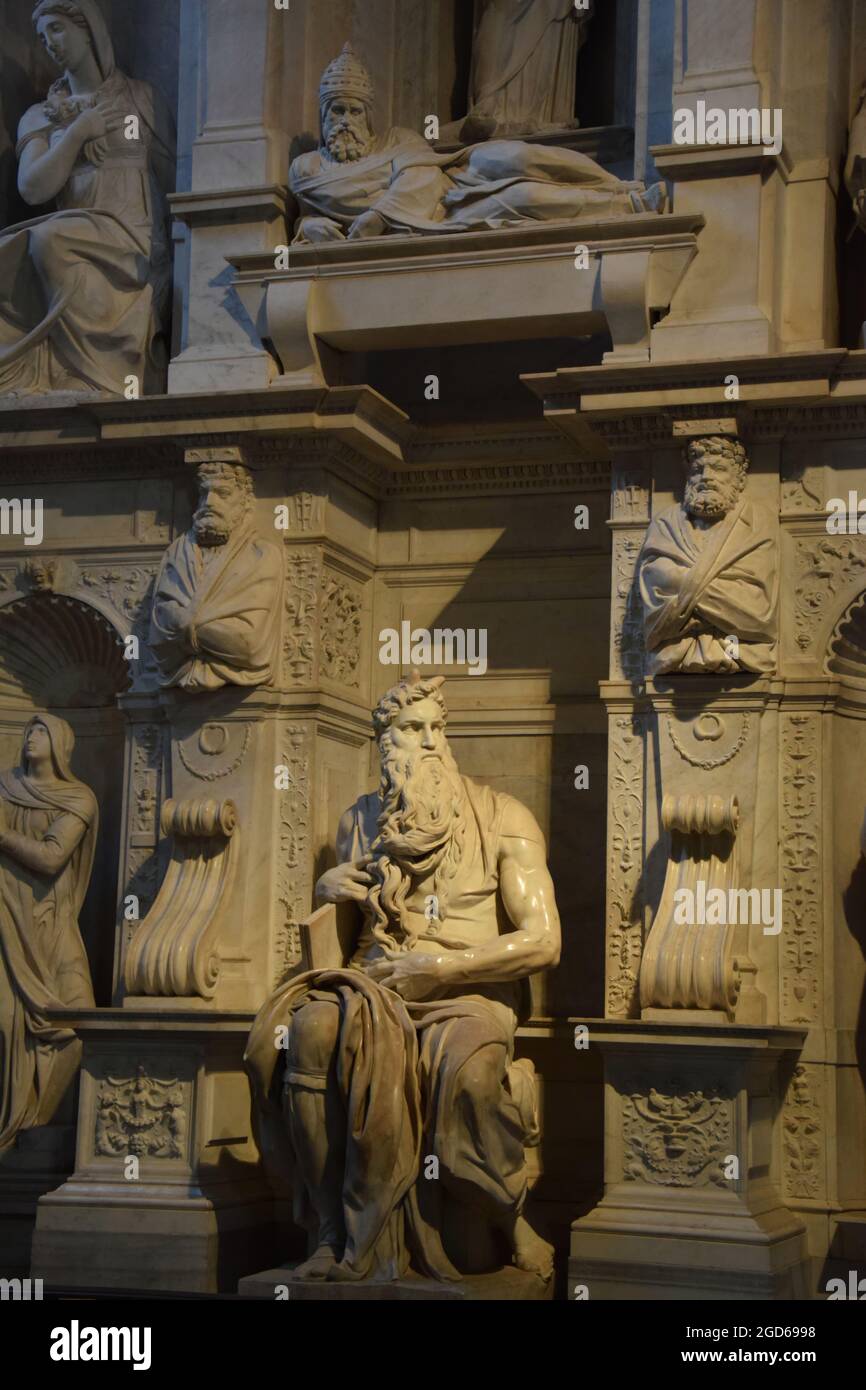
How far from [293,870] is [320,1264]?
1.88 metres

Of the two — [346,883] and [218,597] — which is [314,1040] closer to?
[346,883]

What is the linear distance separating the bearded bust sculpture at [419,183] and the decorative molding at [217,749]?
6.80 ft

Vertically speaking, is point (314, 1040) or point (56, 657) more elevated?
point (56, 657)

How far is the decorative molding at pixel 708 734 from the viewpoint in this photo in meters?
8.48

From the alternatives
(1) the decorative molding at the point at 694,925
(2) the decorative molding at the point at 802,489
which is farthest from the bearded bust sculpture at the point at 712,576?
(1) the decorative molding at the point at 694,925

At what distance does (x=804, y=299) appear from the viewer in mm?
8805

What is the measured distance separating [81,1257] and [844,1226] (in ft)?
9.53

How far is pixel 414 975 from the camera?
827 cm

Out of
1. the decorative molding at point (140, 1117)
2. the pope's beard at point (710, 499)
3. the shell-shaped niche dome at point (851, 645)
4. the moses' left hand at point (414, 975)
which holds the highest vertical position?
the pope's beard at point (710, 499)

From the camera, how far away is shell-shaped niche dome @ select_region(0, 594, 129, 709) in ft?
32.3

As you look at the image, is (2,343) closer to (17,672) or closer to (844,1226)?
(17,672)

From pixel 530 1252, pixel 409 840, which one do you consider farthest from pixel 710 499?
pixel 530 1252

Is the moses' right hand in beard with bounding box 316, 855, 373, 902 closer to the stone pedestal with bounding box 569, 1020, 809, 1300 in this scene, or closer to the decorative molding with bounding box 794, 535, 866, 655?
the stone pedestal with bounding box 569, 1020, 809, 1300

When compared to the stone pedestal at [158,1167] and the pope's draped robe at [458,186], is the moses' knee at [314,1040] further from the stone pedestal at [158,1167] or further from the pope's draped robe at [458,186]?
the pope's draped robe at [458,186]
